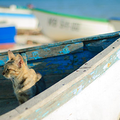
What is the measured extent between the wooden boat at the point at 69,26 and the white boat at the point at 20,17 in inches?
28.1

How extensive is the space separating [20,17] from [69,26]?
12.7ft

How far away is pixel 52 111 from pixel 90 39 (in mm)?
1706

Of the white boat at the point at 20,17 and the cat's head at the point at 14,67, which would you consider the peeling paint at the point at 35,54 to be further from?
the white boat at the point at 20,17

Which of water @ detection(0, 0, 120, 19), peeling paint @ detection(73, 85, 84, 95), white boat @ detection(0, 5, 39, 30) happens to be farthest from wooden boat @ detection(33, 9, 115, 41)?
water @ detection(0, 0, 120, 19)

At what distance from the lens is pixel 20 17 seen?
41.6 feet

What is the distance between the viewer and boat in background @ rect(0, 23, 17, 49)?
8.98 meters

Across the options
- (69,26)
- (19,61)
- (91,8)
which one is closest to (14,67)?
(19,61)

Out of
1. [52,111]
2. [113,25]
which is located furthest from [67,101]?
[113,25]

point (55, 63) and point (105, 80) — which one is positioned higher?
point (105, 80)

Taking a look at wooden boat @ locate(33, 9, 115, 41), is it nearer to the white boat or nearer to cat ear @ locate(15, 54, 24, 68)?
the white boat

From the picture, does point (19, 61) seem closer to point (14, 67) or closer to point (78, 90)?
point (14, 67)

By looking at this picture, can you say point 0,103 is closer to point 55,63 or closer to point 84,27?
point 55,63

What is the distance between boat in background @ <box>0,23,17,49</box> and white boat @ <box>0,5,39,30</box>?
3380 millimetres

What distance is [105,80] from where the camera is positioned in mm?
2070
